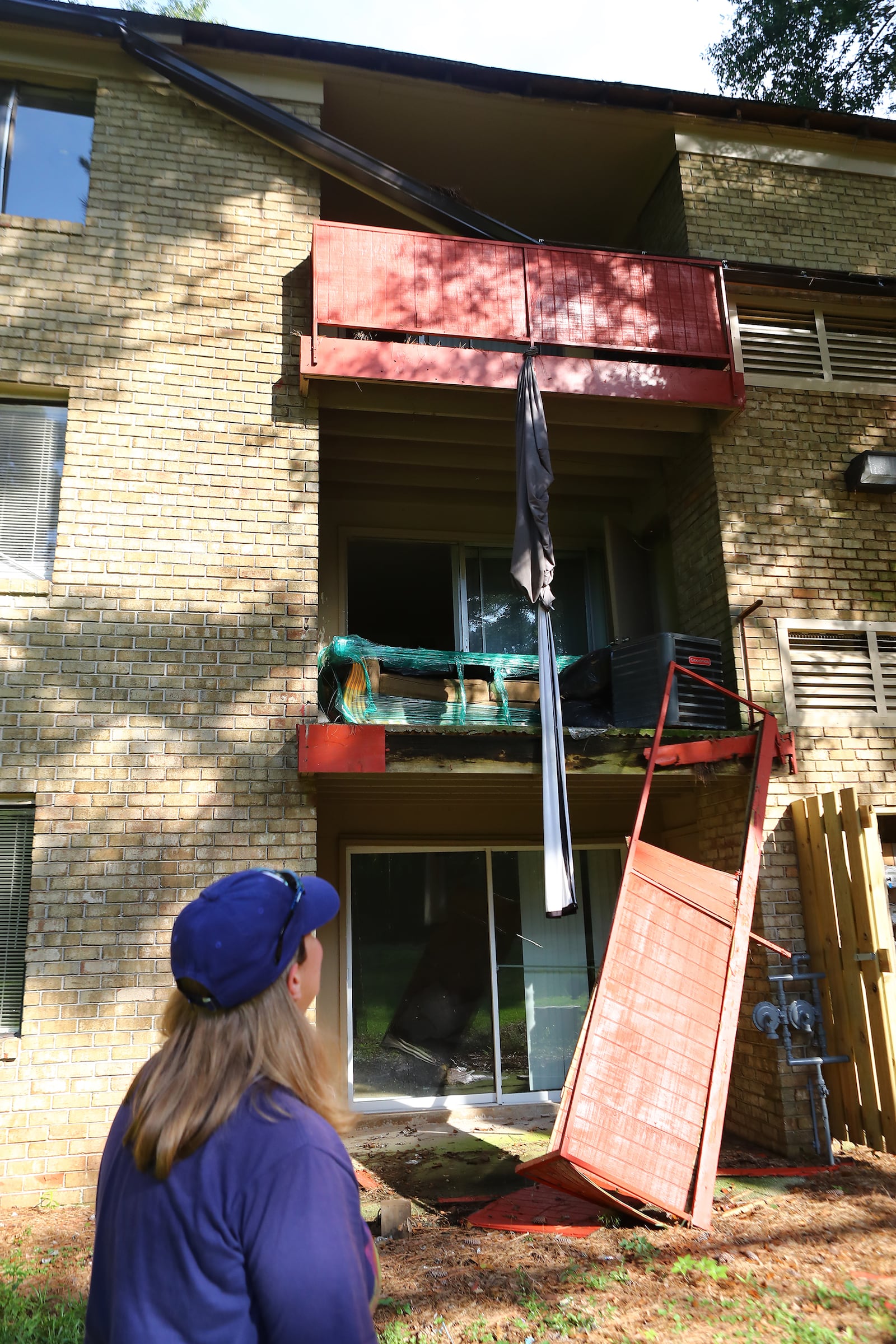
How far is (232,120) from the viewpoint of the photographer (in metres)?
7.87

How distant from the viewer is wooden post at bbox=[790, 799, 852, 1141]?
265 inches

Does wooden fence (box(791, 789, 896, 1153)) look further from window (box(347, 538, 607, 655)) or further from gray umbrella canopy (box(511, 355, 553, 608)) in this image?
window (box(347, 538, 607, 655))

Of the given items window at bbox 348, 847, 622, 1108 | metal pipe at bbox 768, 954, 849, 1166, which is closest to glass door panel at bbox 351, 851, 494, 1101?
window at bbox 348, 847, 622, 1108

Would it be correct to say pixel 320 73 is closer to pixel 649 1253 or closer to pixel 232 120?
pixel 232 120

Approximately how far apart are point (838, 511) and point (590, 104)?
4.63 m

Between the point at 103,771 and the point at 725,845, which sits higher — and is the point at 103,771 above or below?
above

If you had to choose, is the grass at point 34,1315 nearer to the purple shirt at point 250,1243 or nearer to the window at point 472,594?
the purple shirt at point 250,1243

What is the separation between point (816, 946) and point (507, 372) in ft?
17.5

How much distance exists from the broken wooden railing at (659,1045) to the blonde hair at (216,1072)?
3.93 meters

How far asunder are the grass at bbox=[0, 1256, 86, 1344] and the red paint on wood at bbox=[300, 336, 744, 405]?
6.19 meters

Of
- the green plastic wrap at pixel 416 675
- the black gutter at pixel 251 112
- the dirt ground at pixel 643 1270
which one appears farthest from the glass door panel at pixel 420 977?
the black gutter at pixel 251 112

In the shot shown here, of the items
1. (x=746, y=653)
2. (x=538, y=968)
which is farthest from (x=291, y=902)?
(x=538, y=968)

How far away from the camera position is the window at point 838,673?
311 inches

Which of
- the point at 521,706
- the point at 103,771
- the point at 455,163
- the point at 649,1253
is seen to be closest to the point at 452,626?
the point at 521,706
